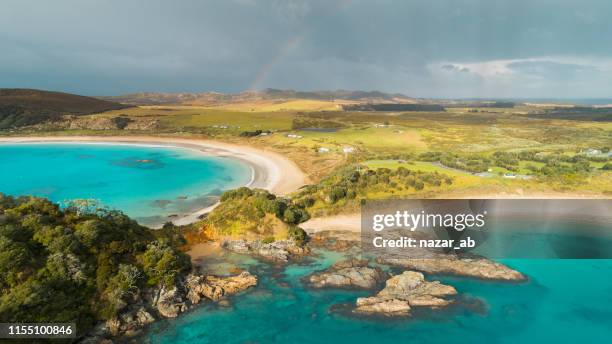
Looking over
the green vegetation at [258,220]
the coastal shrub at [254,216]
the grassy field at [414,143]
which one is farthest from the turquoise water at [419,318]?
the grassy field at [414,143]

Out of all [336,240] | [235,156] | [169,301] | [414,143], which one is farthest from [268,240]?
[414,143]

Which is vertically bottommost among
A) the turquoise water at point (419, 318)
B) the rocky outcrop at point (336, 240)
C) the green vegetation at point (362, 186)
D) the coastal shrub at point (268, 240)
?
the turquoise water at point (419, 318)

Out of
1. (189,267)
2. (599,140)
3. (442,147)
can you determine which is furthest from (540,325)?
(599,140)

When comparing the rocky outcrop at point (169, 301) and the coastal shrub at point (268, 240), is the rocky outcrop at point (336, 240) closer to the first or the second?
the coastal shrub at point (268, 240)

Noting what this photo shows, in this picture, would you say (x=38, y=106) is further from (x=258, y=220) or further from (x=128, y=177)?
(x=258, y=220)

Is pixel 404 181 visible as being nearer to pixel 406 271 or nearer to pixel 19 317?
pixel 406 271

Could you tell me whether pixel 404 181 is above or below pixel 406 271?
above
